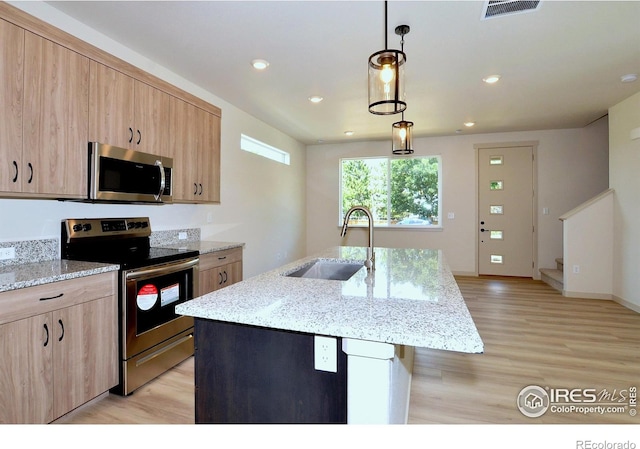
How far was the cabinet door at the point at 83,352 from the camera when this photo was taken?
1.85 meters

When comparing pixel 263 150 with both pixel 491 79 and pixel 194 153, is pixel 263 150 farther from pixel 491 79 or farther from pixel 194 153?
pixel 491 79

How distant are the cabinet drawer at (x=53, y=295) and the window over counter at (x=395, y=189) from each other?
202 inches

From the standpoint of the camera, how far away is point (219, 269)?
3.21 m

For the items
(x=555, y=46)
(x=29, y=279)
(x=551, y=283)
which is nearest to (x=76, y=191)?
(x=29, y=279)

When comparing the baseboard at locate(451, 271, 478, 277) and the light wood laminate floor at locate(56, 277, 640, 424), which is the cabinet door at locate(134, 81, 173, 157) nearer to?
the light wood laminate floor at locate(56, 277, 640, 424)

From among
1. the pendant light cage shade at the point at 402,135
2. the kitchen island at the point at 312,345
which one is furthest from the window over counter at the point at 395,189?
the kitchen island at the point at 312,345

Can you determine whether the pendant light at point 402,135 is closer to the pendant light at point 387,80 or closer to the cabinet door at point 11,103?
the pendant light at point 387,80

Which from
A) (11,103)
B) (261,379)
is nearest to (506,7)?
(261,379)

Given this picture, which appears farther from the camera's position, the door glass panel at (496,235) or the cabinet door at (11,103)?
the door glass panel at (496,235)

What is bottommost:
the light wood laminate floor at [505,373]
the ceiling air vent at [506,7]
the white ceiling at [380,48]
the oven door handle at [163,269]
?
the light wood laminate floor at [505,373]

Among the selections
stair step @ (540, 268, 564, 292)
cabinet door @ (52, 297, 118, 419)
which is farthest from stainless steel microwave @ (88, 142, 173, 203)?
stair step @ (540, 268, 564, 292)

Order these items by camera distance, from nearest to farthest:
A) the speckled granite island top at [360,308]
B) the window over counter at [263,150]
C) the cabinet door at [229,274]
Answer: the speckled granite island top at [360,308] < the cabinet door at [229,274] < the window over counter at [263,150]

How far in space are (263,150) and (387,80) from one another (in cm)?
398
